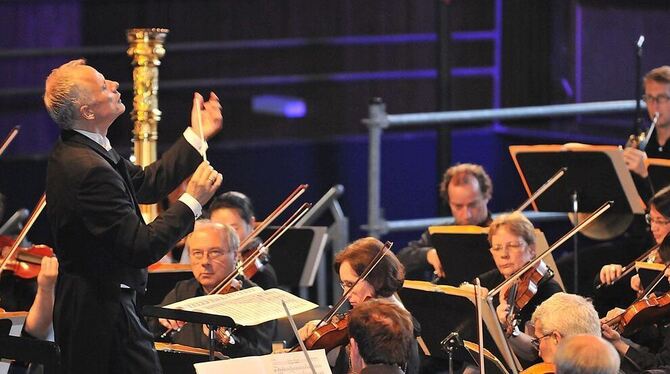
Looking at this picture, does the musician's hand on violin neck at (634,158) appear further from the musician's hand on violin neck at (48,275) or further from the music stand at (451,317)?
the musician's hand on violin neck at (48,275)

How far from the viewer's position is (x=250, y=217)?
17.7 feet

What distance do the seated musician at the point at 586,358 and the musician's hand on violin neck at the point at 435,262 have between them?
6.90 feet

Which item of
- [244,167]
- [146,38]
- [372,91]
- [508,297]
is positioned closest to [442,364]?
[508,297]

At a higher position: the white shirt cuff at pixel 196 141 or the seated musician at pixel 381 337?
the white shirt cuff at pixel 196 141

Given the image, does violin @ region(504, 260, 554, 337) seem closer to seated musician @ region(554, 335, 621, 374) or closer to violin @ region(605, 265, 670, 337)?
violin @ region(605, 265, 670, 337)

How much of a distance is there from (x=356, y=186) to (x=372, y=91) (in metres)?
0.70

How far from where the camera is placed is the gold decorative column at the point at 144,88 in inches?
197

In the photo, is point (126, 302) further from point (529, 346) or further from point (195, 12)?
point (195, 12)

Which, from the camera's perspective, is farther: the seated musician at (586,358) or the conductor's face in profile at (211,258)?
the conductor's face in profile at (211,258)

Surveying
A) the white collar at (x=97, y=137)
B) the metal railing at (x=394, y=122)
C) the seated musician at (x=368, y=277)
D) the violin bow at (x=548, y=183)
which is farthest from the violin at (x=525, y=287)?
the metal railing at (x=394, y=122)

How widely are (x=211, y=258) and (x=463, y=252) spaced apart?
0.96 metres

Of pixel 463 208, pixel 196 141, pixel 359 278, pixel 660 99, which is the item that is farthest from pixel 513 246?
pixel 660 99

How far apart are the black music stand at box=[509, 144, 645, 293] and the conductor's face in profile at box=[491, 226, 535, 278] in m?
0.75

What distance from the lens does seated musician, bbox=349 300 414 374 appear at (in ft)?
11.4
